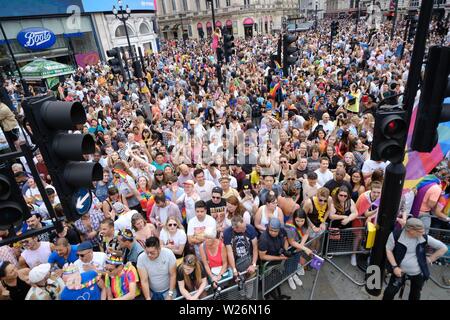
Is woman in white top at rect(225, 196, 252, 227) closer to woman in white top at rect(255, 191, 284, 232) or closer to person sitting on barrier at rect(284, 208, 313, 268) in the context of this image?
woman in white top at rect(255, 191, 284, 232)

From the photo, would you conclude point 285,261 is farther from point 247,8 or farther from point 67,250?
point 247,8

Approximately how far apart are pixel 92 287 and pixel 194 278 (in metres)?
1.34

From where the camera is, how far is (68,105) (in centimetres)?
209

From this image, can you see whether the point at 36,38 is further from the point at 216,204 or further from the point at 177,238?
the point at 177,238

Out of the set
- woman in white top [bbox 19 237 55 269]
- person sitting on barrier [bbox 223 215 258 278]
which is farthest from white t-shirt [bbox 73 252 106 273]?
person sitting on barrier [bbox 223 215 258 278]

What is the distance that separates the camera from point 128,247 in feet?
14.3

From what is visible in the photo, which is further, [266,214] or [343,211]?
[343,211]

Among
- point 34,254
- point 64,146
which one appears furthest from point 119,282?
point 64,146

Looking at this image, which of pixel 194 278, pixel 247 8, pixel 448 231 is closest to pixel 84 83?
pixel 194 278

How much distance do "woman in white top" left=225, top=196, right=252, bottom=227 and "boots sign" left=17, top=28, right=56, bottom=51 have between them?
32.1m

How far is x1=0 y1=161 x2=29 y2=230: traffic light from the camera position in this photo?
205 cm

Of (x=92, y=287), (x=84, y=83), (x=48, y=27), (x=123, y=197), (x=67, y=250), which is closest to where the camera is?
(x=92, y=287)

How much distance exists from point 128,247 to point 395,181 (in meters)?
3.83

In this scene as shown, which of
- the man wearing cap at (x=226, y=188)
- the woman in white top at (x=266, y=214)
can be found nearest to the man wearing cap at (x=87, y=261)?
the man wearing cap at (x=226, y=188)
